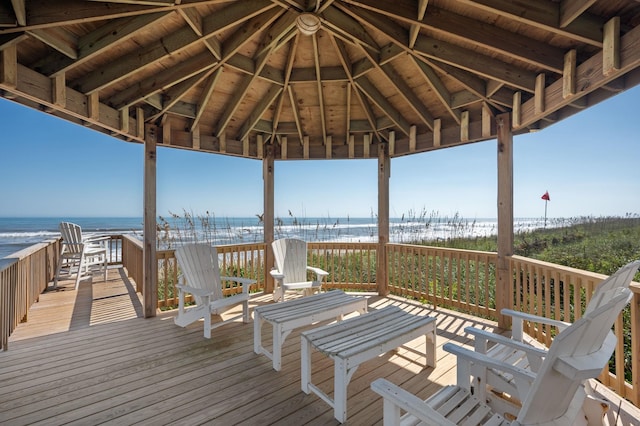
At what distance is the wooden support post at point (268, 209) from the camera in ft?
17.3

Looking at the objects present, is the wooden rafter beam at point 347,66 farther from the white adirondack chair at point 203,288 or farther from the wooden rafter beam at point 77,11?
the white adirondack chair at point 203,288

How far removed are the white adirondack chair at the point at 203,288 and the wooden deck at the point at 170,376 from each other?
210 mm

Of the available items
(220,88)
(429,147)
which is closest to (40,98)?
(220,88)

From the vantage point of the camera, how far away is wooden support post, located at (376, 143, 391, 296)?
511 cm

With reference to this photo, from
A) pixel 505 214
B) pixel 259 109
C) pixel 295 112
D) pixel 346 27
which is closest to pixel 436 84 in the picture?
pixel 346 27

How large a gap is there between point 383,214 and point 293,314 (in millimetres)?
2998

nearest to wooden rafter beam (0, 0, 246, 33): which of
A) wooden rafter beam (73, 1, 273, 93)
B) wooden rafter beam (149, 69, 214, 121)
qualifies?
wooden rafter beam (73, 1, 273, 93)

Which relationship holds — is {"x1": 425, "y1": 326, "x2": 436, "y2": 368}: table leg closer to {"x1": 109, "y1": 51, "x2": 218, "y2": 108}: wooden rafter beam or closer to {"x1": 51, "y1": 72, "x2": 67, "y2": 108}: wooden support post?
{"x1": 109, "y1": 51, "x2": 218, "y2": 108}: wooden rafter beam

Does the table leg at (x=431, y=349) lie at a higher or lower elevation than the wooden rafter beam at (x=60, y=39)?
lower

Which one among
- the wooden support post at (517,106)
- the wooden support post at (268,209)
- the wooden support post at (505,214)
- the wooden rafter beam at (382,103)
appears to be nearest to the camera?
the wooden support post at (517,106)

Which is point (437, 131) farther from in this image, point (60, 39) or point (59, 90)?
point (59, 90)

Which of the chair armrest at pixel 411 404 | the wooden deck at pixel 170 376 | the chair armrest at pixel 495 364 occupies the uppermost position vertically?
the chair armrest at pixel 495 364

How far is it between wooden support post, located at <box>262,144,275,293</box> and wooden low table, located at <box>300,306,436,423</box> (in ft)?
9.50

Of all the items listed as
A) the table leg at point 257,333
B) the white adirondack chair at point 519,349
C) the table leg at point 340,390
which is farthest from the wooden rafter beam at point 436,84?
the table leg at point 257,333
